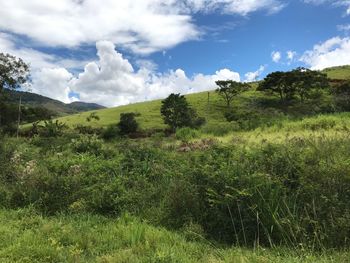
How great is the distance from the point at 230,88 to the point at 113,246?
62.6m

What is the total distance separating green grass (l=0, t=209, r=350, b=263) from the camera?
17.3ft

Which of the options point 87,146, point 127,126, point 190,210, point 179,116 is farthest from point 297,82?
point 190,210

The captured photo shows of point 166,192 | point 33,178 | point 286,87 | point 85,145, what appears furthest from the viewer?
point 286,87

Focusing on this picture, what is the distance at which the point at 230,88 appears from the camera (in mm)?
67250

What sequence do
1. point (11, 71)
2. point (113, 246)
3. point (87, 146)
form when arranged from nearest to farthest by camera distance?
point (113, 246)
point (87, 146)
point (11, 71)

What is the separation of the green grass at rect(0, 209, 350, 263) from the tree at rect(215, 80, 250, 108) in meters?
60.6

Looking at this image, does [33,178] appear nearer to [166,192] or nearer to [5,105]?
[166,192]

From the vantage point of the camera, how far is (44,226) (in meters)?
6.95

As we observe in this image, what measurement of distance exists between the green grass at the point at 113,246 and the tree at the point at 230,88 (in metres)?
60.6

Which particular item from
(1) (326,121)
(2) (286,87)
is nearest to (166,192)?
(1) (326,121)

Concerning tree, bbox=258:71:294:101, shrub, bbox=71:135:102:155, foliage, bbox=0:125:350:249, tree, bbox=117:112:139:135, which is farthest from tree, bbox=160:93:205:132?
foliage, bbox=0:125:350:249

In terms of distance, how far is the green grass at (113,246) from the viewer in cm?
528

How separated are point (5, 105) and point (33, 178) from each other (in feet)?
152

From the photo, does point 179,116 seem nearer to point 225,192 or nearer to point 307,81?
point 307,81
